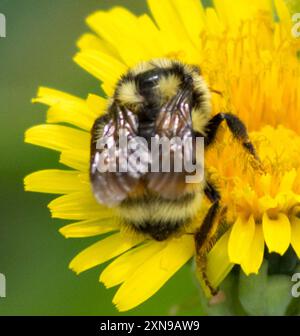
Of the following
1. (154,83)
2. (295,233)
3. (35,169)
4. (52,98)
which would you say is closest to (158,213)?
(154,83)

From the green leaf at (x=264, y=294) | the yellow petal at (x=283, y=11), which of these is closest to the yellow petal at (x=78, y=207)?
the green leaf at (x=264, y=294)

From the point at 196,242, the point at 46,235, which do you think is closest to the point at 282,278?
the point at 196,242

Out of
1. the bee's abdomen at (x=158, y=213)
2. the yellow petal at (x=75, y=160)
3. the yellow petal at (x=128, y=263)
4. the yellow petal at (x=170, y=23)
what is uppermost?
the yellow petal at (x=170, y=23)

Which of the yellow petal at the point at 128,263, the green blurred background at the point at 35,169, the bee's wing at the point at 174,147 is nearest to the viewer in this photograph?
→ the bee's wing at the point at 174,147

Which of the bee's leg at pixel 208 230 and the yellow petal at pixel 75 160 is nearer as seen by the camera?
the bee's leg at pixel 208 230

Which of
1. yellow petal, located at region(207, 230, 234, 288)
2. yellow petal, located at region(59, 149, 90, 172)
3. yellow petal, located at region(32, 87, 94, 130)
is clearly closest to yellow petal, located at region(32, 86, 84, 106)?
yellow petal, located at region(32, 87, 94, 130)

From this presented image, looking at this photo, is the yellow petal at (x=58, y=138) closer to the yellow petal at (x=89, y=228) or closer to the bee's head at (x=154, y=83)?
the yellow petal at (x=89, y=228)
